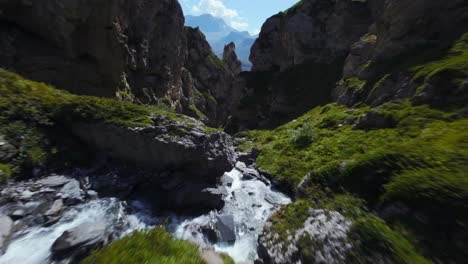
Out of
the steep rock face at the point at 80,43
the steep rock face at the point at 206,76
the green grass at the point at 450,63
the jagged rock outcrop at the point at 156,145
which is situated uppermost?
the steep rock face at the point at 206,76

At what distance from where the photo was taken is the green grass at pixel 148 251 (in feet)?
20.4

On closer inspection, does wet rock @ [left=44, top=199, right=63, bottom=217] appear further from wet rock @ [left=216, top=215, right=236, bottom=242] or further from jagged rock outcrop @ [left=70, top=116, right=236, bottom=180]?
wet rock @ [left=216, top=215, right=236, bottom=242]

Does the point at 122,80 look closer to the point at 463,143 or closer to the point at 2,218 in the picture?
the point at 2,218

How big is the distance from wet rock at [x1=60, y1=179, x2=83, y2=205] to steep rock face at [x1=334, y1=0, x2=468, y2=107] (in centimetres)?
2710

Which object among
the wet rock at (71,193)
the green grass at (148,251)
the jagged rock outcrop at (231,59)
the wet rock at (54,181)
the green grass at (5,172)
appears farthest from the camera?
the jagged rock outcrop at (231,59)

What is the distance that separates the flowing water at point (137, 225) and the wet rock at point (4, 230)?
0.23 m

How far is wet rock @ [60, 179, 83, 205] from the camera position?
13.0 meters

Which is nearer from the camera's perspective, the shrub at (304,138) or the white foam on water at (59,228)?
the white foam on water at (59,228)

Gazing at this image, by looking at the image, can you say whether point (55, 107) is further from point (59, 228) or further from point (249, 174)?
point (249, 174)

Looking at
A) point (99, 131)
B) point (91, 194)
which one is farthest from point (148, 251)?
point (99, 131)

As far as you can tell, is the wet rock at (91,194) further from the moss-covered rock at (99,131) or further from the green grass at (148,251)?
the green grass at (148,251)

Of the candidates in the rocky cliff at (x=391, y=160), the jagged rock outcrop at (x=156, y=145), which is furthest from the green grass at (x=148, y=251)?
the jagged rock outcrop at (x=156, y=145)

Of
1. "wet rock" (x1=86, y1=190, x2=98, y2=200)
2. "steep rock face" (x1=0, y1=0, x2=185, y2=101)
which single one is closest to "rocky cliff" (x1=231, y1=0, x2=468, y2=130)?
"wet rock" (x1=86, y1=190, x2=98, y2=200)

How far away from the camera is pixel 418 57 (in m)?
28.1
